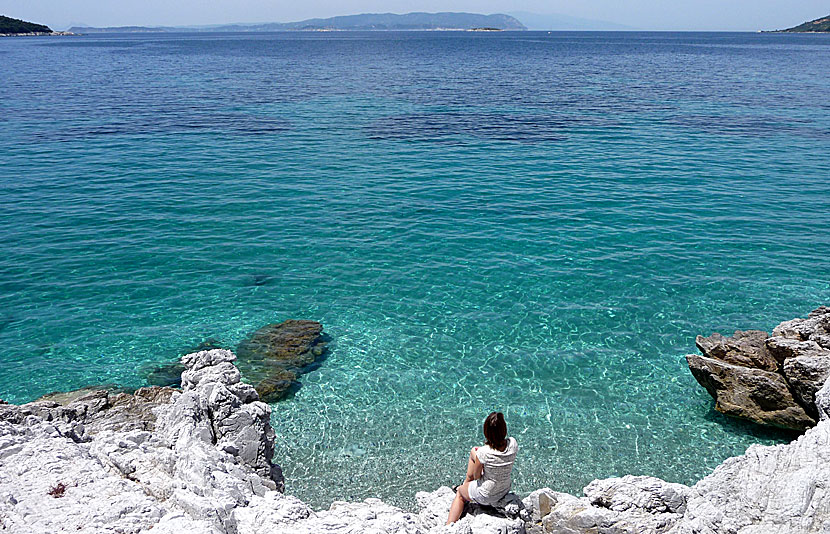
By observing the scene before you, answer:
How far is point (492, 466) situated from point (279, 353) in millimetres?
11027

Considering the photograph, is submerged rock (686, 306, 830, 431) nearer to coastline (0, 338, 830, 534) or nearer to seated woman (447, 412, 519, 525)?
coastline (0, 338, 830, 534)

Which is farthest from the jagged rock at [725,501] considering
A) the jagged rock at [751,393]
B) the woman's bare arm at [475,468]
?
the jagged rock at [751,393]

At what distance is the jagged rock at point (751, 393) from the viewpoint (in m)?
15.5

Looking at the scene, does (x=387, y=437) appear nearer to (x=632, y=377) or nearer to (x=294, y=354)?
(x=294, y=354)

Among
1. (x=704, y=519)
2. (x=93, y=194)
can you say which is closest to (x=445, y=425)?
(x=704, y=519)

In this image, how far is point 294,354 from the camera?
63.9 ft

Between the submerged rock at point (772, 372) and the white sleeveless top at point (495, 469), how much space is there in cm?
895

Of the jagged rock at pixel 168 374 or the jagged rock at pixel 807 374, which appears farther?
the jagged rock at pixel 168 374

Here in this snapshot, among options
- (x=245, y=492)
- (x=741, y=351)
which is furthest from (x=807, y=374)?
(x=245, y=492)

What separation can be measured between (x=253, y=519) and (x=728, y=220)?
2791 centimetres

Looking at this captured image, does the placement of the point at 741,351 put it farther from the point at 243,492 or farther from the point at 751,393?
the point at 243,492

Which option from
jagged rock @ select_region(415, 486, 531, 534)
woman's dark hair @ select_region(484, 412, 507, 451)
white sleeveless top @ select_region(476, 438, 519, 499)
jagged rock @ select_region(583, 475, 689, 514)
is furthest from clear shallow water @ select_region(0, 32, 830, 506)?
woman's dark hair @ select_region(484, 412, 507, 451)

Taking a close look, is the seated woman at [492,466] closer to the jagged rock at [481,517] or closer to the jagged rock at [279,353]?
the jagged rock at [481,517]

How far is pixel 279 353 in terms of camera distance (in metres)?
19.5
